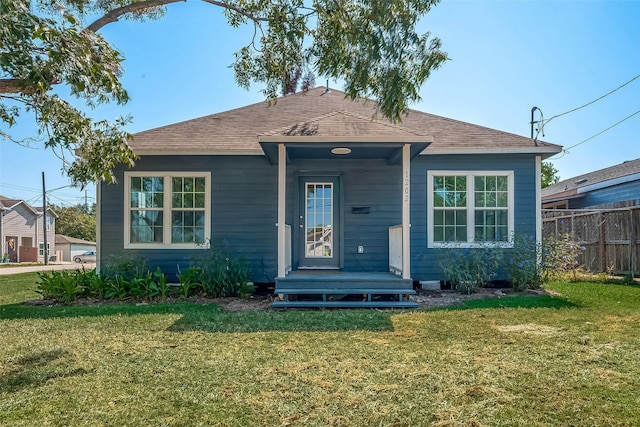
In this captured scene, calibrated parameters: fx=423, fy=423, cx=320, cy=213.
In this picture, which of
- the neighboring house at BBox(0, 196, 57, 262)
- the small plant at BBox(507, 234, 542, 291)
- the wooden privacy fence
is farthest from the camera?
the neighboring house at BBox(0, 196, 57, 262)

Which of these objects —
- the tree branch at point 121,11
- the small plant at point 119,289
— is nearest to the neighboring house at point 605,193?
the tree branch at point 121,11

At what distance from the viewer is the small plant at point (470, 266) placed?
7781mm

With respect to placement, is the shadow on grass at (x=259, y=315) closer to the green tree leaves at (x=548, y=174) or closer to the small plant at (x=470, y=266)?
the small plant at (x=470, y=266)

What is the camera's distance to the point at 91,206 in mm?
64562

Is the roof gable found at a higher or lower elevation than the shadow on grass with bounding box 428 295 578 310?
higher

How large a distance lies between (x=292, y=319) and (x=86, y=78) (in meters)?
3.69

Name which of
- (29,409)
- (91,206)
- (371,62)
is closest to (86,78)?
(29,409)

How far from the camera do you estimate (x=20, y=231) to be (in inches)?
1326

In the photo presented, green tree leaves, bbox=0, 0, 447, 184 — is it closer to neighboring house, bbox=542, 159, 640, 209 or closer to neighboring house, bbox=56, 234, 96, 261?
neighboring house, bbox=542, 159, 640, 209

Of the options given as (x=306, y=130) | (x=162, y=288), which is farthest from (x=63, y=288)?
(x=306, y=130)

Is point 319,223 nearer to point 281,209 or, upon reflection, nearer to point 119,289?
point 281,209

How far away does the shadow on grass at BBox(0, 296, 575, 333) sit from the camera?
17.1 feet

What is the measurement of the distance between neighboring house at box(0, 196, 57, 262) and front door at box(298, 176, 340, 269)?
28.9m

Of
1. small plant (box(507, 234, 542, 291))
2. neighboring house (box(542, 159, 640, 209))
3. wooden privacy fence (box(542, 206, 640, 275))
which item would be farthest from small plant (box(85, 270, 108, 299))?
neighboring house (box(542, 159, 640, 209))
